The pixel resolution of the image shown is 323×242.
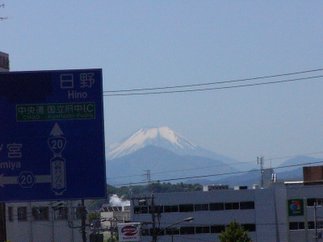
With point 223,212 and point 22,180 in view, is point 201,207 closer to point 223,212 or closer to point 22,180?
point 223,212

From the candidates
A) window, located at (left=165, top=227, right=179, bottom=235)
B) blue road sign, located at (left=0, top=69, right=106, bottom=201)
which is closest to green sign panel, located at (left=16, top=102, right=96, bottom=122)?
blue road sign, located at (left=0, top=69, right=106, bottom=201)

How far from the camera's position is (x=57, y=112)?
2295 cm

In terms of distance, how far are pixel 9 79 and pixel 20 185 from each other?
2.48 m

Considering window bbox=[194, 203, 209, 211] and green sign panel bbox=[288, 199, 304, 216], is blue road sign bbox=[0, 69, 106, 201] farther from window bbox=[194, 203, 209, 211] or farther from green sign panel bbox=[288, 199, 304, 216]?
window bbox=[194, 203, 209, 211]

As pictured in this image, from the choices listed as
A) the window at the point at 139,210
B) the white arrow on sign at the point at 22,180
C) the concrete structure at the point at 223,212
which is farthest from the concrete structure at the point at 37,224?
the white arrow on sign at the point at 22,180

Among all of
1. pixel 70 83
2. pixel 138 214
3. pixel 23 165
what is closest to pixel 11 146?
pixel 23 165

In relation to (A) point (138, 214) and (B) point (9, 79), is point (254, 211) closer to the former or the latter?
(A) point (138, 214)

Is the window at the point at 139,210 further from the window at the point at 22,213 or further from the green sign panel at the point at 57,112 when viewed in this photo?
the green sign panel at the point at 57,112

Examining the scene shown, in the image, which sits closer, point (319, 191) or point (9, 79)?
point (9, 79)

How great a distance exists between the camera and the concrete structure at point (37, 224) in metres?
A: 75.2

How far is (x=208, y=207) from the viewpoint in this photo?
4087 inches

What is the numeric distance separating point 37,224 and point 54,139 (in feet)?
190

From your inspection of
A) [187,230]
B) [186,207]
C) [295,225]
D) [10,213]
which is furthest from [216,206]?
[10,213]

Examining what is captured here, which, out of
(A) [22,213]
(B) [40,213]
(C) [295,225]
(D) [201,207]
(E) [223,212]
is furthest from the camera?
(D) [201,207]
